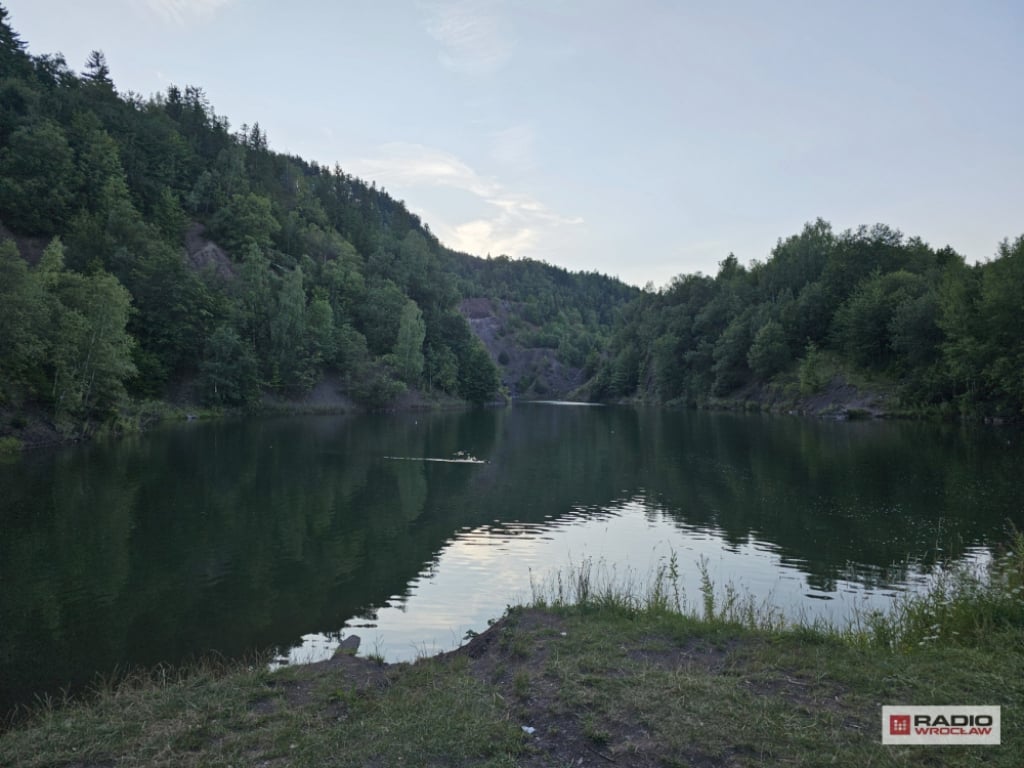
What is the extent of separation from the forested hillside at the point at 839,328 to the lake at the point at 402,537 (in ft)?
84.7

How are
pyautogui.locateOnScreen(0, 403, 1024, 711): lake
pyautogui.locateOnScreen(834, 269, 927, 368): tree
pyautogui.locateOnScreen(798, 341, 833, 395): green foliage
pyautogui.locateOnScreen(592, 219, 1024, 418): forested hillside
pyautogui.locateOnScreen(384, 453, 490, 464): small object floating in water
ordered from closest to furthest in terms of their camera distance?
1. pyautogui.locateOnScreen(0, 403, 1024, 711): lake
2. pyautogui.locateOnScreen(384, 453, 490, 464): small object floating in water
3. pyautogui.locateOnScreen(592, 219, 1024, 418): forested hillside
4. pyautogui.locateOnScreen(834, 269, 927, 368): tree
5. pyautogui.locateOnScreen(798, 341, 833, 395): green foliage

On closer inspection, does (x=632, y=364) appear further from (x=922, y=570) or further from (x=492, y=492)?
(x=922, y=570)

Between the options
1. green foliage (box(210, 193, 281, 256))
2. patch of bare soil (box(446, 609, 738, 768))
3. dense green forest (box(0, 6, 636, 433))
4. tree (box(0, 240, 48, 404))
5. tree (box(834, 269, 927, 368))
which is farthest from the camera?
green foliage (box(210, 193, 281, 256))

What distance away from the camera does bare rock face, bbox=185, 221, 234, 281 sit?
101 metres

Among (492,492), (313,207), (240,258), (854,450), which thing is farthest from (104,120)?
(854,450)

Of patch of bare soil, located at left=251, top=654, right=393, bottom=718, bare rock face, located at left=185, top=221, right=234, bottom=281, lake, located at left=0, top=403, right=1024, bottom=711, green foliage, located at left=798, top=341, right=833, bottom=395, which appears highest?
bare rock face, located at left=185, top=221, right=234, bottom=281

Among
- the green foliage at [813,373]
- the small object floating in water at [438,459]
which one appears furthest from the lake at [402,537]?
the green foliage at [813,373]

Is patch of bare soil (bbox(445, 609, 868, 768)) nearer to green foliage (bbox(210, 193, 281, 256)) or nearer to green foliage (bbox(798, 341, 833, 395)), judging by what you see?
green foliage (bbox(798, 341, 833, 395))

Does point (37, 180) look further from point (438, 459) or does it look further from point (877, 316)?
point (877, 316)

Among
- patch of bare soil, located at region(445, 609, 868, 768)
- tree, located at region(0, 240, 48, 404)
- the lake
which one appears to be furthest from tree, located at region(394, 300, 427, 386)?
patch of bare soil, located at region(445, 609, 868, 768)

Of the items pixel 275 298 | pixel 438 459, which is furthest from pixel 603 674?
pixel 275 298

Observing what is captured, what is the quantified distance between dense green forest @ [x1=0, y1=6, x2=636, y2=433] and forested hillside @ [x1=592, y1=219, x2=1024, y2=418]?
4599cm

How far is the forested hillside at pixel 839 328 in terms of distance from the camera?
64312mm

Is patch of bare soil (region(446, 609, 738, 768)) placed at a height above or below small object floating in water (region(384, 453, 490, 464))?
above
